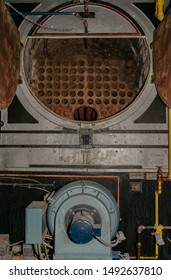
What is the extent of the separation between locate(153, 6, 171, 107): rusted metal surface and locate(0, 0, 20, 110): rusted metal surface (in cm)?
130

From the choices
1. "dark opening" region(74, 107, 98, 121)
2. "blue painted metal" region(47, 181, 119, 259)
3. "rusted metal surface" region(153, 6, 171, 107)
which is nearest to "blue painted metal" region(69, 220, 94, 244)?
"blue painted metal" region(47, 181, 119, 259)

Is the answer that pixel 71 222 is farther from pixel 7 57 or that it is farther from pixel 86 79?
pixel 86 79

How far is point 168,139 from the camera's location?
12.1 feet

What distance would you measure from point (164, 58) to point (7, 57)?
1.30m

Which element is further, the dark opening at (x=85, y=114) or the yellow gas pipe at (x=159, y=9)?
the dark opening at (x=85, y=114)

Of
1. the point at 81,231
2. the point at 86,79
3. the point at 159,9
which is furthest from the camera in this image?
the point at 86,79

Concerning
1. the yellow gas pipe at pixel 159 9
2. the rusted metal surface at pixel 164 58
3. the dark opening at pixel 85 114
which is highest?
the yellow gas pipe at pixel 159 9

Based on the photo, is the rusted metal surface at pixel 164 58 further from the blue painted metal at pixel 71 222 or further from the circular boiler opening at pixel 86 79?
the circular boiler opening at pixel 86 79

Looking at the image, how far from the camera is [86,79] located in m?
4.82

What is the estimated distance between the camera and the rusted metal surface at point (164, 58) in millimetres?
2896

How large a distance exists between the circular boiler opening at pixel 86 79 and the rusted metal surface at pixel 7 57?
1.16m

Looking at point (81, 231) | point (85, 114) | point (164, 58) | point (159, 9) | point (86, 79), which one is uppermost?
point (159, 9)

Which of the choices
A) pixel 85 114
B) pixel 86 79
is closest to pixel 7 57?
pixel 86 79

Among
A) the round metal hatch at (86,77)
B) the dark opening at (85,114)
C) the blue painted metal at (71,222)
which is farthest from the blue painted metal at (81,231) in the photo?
the dark opening at (85,114)
